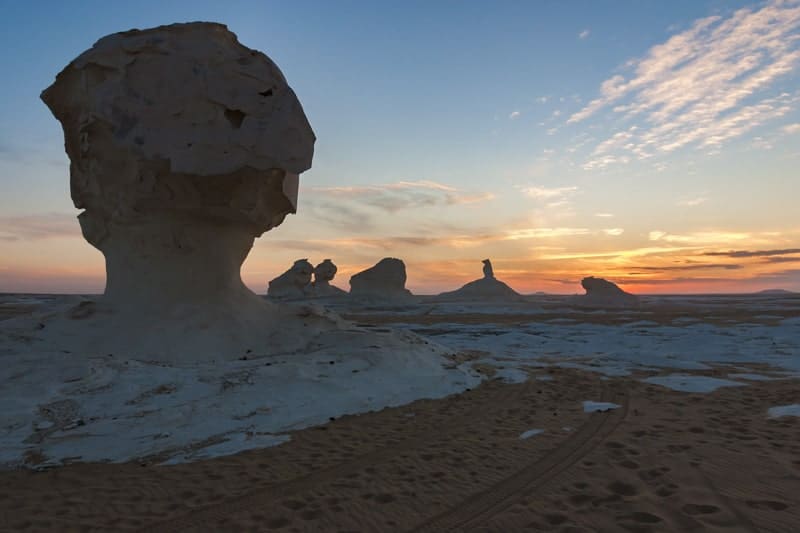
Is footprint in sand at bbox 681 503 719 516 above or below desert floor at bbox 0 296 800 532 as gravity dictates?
above

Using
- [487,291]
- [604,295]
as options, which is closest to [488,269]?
[487,291]

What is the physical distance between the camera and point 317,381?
29.0 ft

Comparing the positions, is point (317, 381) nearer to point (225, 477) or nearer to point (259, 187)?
point (225, 477)

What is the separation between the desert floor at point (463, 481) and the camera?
13.3 feet

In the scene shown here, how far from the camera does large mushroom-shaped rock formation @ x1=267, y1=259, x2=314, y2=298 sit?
217 feet

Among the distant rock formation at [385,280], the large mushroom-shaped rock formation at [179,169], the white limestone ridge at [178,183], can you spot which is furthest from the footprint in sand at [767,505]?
the distant rock formation at [385,280]

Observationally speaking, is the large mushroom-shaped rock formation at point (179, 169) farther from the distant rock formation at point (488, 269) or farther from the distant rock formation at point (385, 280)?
the distant rock formation at point (488, 269)

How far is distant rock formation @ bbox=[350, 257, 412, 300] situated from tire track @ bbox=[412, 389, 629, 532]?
5817cm

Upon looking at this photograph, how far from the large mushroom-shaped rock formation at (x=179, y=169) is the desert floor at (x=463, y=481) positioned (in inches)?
233

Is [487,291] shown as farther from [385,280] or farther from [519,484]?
[519,484]

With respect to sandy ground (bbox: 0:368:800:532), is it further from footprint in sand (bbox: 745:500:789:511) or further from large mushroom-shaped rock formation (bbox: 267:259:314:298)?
large mushroom-shaped rock formation (bbox: 267:259:314:298)

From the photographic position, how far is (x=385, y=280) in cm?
6556

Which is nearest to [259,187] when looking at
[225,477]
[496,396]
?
[496,396]

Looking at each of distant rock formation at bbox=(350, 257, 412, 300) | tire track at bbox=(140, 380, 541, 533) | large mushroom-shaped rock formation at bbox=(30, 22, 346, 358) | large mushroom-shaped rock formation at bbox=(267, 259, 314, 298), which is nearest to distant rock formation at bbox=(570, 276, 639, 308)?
distant rock formation at bbox=(350, 257, 412, 300)
